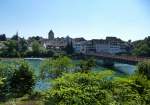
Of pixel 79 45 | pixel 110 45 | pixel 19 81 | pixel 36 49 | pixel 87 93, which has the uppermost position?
pixel 79 45

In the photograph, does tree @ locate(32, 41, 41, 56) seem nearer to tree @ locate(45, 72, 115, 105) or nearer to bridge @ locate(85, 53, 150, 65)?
bridge @ locate(85, 53, 150, 65)

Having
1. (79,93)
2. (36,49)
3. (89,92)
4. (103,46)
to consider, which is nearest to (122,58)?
Answer: (36,49)

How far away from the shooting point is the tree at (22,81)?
32.3 meters

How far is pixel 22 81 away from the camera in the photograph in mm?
32312

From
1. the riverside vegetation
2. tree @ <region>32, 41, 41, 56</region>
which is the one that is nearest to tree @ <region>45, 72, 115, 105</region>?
the riverside vegetation

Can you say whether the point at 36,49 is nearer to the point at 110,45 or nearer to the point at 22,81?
the point at 110,45

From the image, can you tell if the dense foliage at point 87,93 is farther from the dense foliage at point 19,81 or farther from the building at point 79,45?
the building at point 79,45

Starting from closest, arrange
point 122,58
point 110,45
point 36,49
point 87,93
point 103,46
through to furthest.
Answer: point 87,93 → point 122,58 → point 36,49 → point 103,46 → point 110,45

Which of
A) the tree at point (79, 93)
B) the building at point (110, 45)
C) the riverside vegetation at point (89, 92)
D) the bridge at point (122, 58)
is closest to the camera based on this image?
the tree at point (79, 93)

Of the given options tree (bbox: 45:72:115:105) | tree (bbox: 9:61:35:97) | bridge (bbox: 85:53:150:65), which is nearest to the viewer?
tree (bbox: 45:72:115:105)

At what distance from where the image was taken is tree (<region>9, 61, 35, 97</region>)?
32281mm

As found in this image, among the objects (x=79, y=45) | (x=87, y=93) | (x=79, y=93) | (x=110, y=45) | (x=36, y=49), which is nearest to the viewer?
(x=79, y=93)

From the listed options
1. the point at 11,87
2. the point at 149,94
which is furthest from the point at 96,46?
the point at 149,94

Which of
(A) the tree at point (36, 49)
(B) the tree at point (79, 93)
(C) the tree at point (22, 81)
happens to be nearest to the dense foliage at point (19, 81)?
(C) the tree at point (22, 81)
